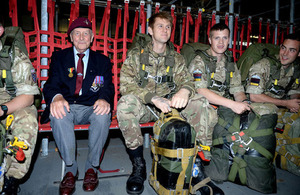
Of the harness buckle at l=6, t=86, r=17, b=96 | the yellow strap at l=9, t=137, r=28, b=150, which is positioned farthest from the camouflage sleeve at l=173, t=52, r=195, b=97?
the harness buckle at l=6, t=86, r=17, b=96

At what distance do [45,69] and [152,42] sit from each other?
1.71 metres

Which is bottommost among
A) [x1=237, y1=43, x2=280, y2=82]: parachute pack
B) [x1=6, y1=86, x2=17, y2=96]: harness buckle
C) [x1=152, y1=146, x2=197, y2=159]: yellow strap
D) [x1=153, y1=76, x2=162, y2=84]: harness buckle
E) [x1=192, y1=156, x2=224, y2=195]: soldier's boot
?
[x1=192, y1=156, x2=224, y2=195]: soldier's boot

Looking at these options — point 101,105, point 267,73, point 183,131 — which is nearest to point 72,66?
point 101,105

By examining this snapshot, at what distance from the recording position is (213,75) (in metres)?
2.81

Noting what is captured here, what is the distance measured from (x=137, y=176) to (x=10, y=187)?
49.7 inches

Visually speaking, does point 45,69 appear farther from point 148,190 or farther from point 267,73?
point 267,73

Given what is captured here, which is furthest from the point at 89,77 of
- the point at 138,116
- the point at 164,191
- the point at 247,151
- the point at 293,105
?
the point at 293,105

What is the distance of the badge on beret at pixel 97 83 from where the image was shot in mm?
2458

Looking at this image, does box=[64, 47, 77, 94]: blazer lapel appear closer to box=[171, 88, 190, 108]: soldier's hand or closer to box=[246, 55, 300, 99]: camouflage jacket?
box=[171, 88, 190, 108]: soldier's hand

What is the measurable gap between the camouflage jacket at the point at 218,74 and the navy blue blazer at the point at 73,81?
125cm

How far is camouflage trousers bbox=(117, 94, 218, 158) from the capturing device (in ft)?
6.82

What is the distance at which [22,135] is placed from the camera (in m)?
1.87

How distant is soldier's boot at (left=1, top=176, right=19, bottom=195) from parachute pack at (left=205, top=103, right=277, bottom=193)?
213cm

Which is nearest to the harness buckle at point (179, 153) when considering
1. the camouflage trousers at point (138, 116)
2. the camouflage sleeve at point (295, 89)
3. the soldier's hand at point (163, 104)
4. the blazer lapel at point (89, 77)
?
the soldier's hand at point (163, 104)
